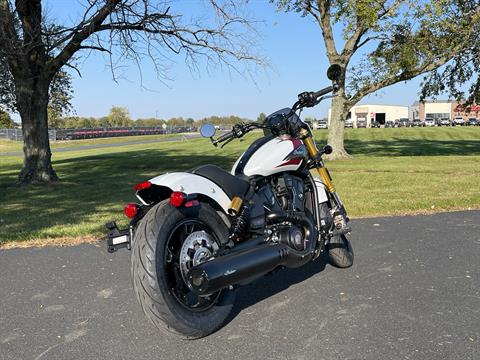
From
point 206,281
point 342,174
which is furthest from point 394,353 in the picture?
point 342,174

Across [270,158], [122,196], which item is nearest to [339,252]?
[270,158]

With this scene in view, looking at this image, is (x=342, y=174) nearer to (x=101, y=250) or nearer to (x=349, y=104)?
(x=349, y=104)

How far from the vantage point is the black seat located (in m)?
3.76

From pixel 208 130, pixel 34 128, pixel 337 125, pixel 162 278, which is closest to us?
pixel 162 278

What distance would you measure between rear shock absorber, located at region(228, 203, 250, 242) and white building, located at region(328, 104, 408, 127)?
10891 centimetres

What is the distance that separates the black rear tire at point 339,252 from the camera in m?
4.93

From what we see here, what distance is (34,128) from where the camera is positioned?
1302 cm

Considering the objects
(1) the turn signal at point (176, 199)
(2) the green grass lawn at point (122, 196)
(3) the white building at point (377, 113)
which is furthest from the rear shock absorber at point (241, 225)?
(3) the white building at point (377, 113)

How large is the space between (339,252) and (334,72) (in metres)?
1.75

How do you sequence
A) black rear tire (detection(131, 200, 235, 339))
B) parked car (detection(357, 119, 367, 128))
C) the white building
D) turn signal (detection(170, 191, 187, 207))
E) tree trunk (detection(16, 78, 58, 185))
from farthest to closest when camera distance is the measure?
the white building < parked car (detection(357, 119, 367, 128)) < tree trunk (detection(16, 78, 58, 185)) < turn signal (detection(170, 191, 187, 207)) < black rear tire (detection(131, 200, 235, 339))

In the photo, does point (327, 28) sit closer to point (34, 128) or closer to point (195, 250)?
point (34, 128)

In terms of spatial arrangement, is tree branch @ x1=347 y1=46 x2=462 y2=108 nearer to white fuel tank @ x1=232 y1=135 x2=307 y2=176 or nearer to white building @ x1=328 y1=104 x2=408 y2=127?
white fuel tank @ x1=232 y1=135 x2=307 y2=176

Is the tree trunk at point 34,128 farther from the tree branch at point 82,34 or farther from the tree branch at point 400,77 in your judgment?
the tree branch at point 400,77

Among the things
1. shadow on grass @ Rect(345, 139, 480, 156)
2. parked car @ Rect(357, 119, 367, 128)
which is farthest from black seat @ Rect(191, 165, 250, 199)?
parked car @ Rect(357, 119, 367, 128)
